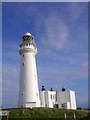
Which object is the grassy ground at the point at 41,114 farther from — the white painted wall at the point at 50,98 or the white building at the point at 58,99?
the white building at the point at 58,99

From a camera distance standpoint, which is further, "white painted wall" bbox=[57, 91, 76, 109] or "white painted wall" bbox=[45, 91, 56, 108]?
"white painted wall" bbox=[57, 91, 76, 109]

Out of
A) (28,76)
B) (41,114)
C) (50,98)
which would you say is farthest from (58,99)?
(41,114)

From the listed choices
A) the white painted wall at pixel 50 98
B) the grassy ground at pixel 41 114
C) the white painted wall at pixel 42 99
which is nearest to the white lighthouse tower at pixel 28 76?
the grassy ground at pixel 41 114

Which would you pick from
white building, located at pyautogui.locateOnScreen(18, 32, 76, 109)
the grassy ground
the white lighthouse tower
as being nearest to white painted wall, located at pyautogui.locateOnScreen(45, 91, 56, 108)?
white building, located at pyautogui.locateOnScreen(18, 32, 76, 109)

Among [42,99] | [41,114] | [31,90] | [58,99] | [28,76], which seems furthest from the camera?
[58,99]

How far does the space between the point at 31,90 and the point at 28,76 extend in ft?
6.99

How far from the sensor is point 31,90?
2775cm

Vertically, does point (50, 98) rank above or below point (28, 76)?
below

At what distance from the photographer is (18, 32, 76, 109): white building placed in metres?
27.7

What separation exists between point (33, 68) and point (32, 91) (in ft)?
11.8

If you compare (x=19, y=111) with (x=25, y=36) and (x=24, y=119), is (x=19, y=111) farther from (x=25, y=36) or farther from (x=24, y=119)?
(x=25, y=36)

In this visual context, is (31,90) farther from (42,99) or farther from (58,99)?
(58,99)

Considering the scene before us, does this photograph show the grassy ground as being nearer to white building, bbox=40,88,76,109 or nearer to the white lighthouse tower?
the white lighthouse tower

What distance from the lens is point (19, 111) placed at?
24469 mm
